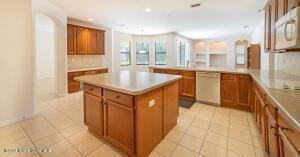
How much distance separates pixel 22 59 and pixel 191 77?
3853 millimetres

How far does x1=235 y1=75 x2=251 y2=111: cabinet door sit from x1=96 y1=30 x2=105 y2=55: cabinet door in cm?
476

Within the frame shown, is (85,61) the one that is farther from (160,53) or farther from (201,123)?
(201,123)

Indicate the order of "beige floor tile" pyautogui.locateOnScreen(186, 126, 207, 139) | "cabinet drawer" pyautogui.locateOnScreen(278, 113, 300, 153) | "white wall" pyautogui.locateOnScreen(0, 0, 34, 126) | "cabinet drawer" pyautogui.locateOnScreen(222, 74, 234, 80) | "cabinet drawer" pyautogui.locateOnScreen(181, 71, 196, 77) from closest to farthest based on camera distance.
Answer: "cabinet drawer" pyautogui.locateOnScreen(278, 113, 300, 153) < "beige floor tile" pyautogui.locateOnScreen(186, 126, 207, 139) < "white wall" pyautogui.locateOnScreen(0, 0, 34, 126) < "cabinet drawer" pyautogui.locateOnScreen(222, 74, 234, 80) < "cabinet drawer" pyautogui.locateOnScreen(181, 71, 196, 77)

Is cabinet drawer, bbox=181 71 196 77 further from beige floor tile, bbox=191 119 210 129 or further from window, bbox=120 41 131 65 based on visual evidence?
window, bbox=120 41 131 65

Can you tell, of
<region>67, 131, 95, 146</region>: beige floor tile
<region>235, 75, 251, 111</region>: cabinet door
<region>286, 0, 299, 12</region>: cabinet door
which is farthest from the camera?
<region>235, 75, 251, 111</region>: cabinet door

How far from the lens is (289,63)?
9.14 ft

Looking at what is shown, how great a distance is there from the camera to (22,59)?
2.96 metres

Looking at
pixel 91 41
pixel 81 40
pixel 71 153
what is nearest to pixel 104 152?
pixel 71 153

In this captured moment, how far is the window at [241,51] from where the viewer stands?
8.41 m

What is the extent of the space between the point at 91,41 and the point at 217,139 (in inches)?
200

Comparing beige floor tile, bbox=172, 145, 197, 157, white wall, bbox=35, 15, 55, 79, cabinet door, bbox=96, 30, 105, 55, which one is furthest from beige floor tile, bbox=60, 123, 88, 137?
white wall, bbox=35, 15, 55, 79

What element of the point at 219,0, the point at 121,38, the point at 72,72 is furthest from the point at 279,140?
the point at 121,38

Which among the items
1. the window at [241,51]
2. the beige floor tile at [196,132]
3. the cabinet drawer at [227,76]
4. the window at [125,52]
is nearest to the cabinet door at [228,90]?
the cabinet drawer at [227,76]

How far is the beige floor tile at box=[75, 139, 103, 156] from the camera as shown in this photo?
2.00 meters
